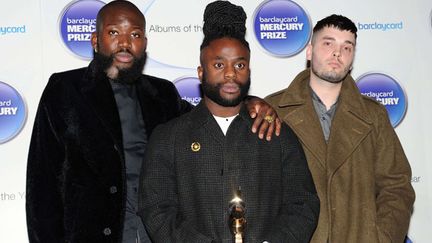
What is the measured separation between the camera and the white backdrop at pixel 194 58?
147 inches

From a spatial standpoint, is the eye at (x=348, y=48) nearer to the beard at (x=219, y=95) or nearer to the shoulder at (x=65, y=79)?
the beard at (x=219, y=95)

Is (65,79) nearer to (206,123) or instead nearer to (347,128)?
(206,123)

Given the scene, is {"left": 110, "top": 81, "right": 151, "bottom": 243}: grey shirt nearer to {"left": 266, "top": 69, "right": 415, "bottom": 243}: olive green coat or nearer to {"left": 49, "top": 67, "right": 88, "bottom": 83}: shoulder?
{"left": 49, "top": 67, "right": 88, "bottom": 83}: shoulder

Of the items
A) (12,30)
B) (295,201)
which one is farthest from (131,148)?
(12,30)

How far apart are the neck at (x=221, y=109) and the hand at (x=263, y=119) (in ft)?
0.23

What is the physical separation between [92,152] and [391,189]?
1348 mm

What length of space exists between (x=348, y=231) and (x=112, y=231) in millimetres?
1039

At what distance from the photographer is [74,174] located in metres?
2.62

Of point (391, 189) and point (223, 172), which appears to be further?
point (391, 189)

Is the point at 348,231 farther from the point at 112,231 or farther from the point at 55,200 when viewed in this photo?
the point at 55,200

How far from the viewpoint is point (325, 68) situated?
288 cm

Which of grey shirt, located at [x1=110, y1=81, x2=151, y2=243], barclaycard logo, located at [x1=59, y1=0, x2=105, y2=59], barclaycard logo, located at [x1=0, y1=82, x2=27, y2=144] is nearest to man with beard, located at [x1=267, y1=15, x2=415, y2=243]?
grey shirt, located at [x1=110, y1=81, x2=151, y2=243]

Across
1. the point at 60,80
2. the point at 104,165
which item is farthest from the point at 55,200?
the point at 60,80

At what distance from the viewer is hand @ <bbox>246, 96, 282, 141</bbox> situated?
247 cm
